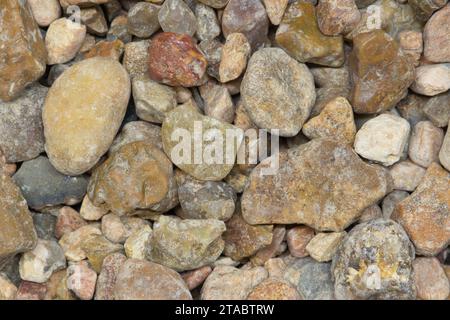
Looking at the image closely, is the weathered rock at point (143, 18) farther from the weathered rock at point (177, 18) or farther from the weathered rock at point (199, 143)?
the weathered rock at point (199, 143)

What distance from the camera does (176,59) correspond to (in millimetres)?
1984

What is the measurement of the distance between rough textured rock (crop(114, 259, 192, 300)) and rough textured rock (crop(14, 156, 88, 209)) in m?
0.36

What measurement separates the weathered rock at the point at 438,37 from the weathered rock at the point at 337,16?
243 millimetres

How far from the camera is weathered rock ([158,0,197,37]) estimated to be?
2.00 metres

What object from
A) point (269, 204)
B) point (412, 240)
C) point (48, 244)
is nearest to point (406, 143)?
point (412, 240)

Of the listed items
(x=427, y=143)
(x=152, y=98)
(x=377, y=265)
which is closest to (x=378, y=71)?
(x=427, y=143)

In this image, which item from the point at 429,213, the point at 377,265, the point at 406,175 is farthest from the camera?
the point at 406,175

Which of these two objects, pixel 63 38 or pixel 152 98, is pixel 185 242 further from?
pixel 63 38

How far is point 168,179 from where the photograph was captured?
1979 mm

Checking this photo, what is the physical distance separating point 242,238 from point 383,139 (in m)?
0.58

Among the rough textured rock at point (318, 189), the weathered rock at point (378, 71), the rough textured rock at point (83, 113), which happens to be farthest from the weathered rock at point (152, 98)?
the weathered rock at point (378, 71)

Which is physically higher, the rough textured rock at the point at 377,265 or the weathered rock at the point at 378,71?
the weathered rock at the point at 378,71

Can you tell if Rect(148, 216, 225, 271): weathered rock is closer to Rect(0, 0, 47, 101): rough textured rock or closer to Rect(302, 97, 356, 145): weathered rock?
Rect(302, 97, 356, 145): weathered rock

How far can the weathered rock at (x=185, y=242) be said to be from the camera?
1.86 metres
